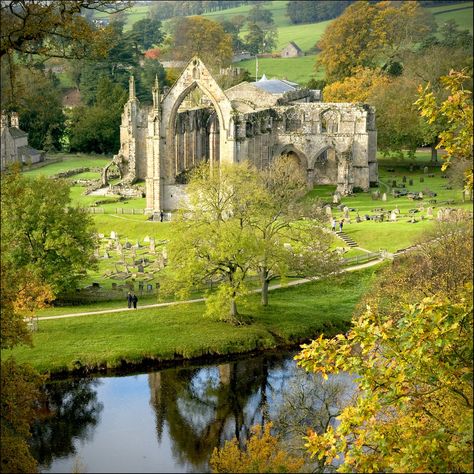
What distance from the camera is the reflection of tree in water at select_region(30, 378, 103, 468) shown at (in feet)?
110

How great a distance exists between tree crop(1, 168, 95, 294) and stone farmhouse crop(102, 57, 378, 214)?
20.4 meters

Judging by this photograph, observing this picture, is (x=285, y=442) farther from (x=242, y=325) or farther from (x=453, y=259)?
(x=242, y=325)

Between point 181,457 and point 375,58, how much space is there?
8186 cm

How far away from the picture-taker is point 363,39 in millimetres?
107000

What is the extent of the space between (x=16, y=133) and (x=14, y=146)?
1729mm

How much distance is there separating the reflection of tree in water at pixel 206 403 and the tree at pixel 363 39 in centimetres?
6658

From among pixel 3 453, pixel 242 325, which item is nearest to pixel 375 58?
pixel 242 325

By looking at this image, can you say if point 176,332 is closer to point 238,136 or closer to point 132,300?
point 132,300

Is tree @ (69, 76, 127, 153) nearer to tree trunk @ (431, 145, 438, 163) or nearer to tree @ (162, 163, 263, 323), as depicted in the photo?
tree trunk @ (431, 145, 438, 163)

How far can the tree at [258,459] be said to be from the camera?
2647 cm

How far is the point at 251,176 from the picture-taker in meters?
56.8

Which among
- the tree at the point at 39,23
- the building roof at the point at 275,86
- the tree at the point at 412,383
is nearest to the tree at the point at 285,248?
the tree at the point at 39,23

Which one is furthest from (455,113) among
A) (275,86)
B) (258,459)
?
(275,86)

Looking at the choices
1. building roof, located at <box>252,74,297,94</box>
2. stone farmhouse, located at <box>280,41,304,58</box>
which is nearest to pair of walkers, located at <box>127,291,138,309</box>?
building roof, located at <box>252,74,297,94</box>
